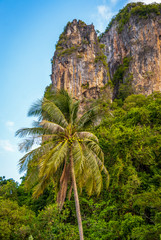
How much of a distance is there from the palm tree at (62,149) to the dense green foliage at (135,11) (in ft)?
135

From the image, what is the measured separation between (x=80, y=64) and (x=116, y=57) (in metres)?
10.8

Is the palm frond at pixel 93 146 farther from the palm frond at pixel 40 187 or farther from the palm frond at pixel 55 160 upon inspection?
the palm frond at pixel 40 187

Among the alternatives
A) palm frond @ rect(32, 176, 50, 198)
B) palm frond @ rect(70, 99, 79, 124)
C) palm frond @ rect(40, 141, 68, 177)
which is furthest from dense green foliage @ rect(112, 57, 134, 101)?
palm frond @ rect(32, 176, 50, 198)

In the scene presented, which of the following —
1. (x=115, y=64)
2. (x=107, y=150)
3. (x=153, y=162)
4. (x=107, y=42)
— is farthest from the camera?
(x=107, y=42)

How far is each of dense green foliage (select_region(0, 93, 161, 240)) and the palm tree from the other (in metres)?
1.42

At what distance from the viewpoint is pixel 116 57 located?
4812 centimetres

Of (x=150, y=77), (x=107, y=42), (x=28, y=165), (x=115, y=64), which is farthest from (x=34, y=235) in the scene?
(x=107, y=42)

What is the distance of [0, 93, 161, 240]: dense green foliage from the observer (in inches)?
354

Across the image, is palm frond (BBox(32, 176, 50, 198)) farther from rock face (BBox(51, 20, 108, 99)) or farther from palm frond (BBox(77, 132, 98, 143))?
rock face (BBox(51, 20, 108, 99))

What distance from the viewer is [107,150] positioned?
13.6 metres

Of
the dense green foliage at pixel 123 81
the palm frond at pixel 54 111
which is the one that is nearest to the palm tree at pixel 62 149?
the palm frond at pixel 54 111

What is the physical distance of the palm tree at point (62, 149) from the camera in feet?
26.8

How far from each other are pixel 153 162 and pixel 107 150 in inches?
110

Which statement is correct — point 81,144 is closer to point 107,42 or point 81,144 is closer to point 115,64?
point 115,64
